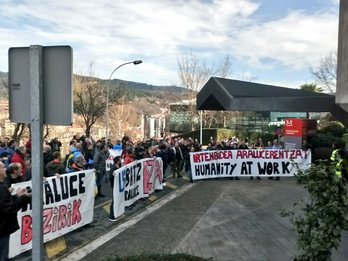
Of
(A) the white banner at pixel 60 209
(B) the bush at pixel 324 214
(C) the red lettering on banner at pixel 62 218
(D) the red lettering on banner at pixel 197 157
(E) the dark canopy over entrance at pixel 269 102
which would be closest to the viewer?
(B) the bush at pixel 324 214

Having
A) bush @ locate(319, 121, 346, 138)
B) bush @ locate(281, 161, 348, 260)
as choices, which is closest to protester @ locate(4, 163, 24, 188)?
bush @ locate(281, 161, 348, 260)

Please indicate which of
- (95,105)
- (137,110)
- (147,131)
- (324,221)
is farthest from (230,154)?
(137,110)

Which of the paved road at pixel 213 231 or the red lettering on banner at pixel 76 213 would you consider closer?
the paved road at pixel 213 231

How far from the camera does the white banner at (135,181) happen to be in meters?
10.8

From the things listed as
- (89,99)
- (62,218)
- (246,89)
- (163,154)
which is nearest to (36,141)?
(62,218)

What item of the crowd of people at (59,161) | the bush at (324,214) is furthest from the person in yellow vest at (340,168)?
the crowd of people at (59,161)

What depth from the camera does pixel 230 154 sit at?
62.7ft

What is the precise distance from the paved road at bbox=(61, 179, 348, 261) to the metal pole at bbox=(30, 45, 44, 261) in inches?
158

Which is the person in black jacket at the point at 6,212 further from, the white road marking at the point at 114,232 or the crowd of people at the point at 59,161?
the white road marking at the point at 114,232

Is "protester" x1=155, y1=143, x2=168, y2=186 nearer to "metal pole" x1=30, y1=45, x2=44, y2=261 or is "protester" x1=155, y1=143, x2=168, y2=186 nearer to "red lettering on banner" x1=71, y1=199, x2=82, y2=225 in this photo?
"red lettering on banner" x1=71, y1=199, x2=82, y2=225

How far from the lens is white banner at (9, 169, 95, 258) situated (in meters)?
7.31

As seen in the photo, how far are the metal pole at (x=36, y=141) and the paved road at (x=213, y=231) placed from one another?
13.2ft

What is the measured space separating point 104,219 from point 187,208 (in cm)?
265

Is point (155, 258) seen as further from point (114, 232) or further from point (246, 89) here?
point (246, 89)
